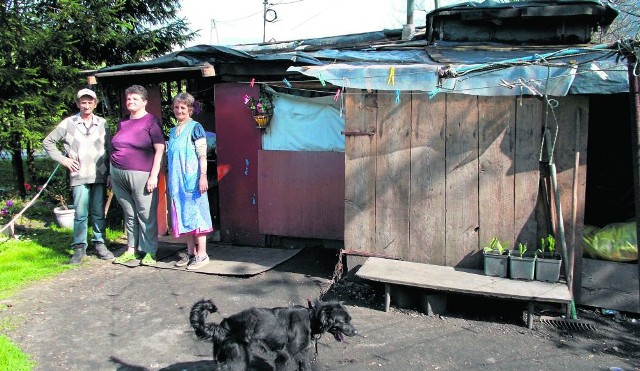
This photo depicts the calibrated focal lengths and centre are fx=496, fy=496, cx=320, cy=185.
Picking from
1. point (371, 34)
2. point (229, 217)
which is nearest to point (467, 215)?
point (229, 217)

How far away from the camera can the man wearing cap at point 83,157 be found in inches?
242

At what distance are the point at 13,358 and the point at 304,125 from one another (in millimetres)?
4143

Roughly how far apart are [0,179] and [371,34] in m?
9.55

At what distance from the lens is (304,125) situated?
21.8ft

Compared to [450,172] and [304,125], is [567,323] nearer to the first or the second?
[450,172]

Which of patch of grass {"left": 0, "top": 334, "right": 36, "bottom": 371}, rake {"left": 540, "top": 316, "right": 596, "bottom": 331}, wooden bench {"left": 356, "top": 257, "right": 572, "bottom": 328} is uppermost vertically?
wooden bench {"left": 356, "top": 257, "right": 572, "bottom": 328}

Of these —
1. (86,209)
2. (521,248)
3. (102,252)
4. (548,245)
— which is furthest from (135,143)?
(548,245)

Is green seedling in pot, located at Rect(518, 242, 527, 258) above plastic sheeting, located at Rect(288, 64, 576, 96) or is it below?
below

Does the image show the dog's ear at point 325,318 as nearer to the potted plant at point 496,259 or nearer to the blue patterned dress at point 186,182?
Result: the potted plant at point 496,259

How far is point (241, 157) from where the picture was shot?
22.9ft

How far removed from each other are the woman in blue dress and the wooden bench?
2.09 meters

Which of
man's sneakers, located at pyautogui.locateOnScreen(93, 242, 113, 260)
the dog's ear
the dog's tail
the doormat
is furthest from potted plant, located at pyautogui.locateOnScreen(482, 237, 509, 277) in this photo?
man's sneakers, located at pyautogui.locateOnScreen(93, 242, 113, 260)

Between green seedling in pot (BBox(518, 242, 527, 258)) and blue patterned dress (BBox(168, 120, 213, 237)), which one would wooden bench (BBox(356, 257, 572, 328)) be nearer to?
green seedling in pot (BBox(518, 242, 527, 258))

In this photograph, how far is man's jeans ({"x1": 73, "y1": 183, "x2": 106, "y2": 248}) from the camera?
6.24 metres
